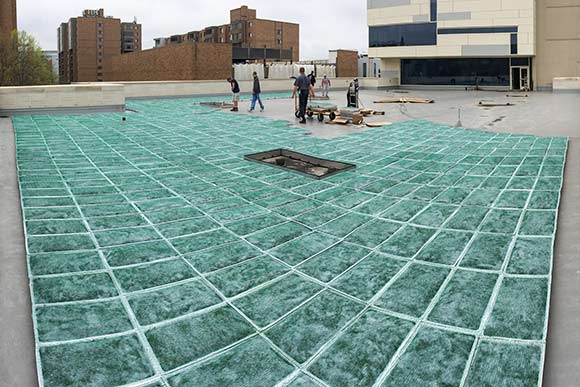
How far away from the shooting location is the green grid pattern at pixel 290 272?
3.19 meters

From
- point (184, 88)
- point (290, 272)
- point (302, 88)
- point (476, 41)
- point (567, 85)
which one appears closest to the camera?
point (290, 272)

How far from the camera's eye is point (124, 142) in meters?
12.6

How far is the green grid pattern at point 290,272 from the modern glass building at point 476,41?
115 feet

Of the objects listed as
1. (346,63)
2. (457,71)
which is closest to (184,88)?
(457,71)

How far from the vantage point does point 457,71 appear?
44.8 metres

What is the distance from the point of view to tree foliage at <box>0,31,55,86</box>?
158 ft

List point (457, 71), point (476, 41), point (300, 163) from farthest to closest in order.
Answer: point (457, 71) < point (476, 41) < point (300, 163)

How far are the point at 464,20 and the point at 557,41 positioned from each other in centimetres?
760

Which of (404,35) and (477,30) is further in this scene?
(404,35)

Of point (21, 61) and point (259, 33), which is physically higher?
point (259, 33)

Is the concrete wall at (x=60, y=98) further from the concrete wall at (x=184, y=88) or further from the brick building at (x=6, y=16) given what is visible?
the brick building at (x=6, y=16)

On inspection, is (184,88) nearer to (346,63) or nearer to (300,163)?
(300,163)

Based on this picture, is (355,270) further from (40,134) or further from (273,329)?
(40,134)

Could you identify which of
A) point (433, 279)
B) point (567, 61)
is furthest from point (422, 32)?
point (433, 279)
